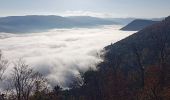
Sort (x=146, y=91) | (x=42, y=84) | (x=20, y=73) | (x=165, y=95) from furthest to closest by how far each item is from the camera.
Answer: (x=42, y=84)
(x=146, y=91)
(x=165, y=95)
(x=20, y=73)

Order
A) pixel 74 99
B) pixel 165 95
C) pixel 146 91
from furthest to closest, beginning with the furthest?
1. pixel 74 99
2. pixel 146 91
3. pixel 165 95

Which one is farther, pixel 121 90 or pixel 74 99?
pixel 74 99

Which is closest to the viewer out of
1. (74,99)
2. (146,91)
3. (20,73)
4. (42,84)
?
(20,73)

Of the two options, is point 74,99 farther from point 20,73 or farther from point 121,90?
point 20,73

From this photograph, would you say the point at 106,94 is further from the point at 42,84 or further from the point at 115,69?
the point at 42,84

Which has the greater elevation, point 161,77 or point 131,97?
point 161,77

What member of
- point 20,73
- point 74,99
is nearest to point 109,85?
point 20,73

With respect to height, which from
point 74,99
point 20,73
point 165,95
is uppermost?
point 20,73

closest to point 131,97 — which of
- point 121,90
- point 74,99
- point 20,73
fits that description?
point 121,90

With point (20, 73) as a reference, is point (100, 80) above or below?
below
